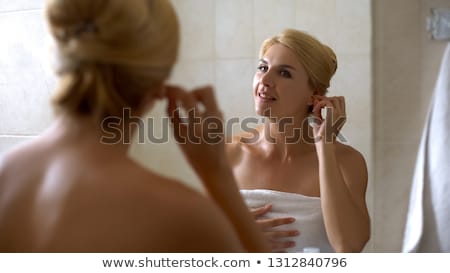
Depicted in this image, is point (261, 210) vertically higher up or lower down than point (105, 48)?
lower down

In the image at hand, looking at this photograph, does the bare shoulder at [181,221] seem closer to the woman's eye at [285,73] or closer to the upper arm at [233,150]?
the upper arm at [233,150]

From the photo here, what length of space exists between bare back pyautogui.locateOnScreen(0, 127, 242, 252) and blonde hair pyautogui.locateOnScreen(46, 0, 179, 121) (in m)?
0.06

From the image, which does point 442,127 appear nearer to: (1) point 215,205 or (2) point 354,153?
(2) point 354,153

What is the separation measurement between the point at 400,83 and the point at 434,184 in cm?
15

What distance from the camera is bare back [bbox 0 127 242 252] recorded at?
1.77 ft

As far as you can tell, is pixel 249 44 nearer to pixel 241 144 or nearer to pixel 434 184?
pixel 241 144

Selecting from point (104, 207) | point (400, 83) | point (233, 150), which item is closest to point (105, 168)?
point (104, 207)

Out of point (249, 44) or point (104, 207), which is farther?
point (249, 44)

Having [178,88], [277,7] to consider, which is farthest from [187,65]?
[277,7]

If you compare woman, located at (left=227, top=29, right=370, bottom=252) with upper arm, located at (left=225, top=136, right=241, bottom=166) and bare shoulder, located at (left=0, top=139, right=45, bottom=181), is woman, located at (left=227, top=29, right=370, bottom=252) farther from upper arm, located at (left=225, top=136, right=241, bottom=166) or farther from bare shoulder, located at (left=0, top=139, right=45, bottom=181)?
bare shoulder, located at (left=0, top=139, right=45, bottom=181)

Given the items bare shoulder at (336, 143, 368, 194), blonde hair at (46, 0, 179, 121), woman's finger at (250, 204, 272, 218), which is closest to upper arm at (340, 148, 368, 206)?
bare shoulder at (336, 143, 368, 194)

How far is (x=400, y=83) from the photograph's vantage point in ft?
Result: 2.26
